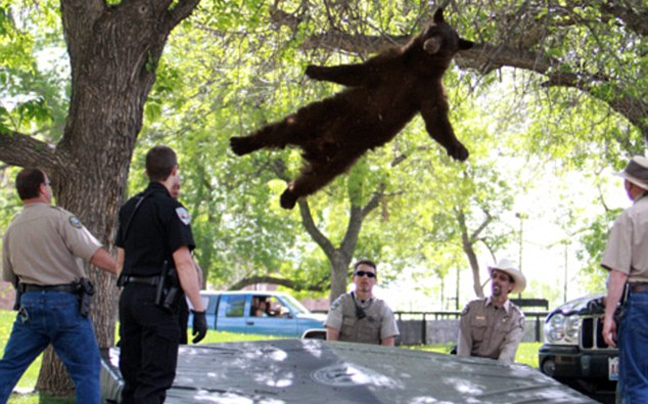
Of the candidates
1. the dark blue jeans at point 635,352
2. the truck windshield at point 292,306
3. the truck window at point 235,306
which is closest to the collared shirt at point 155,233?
the dark blue jeans at point 635,352

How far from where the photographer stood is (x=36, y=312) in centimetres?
514

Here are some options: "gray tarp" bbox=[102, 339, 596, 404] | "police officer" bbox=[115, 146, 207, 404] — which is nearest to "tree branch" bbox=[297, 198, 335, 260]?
"gray tarp" bbox=[102, 339, 596, 404]

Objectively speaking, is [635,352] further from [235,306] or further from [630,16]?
[235,306]

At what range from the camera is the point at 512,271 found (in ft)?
22.1

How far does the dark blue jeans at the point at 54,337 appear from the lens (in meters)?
5.10

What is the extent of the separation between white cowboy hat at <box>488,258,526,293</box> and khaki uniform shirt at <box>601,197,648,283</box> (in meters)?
1.90

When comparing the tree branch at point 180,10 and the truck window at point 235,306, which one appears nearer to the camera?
the tree branch at point 180,10

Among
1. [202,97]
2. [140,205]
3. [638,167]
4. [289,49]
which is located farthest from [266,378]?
[202,97]

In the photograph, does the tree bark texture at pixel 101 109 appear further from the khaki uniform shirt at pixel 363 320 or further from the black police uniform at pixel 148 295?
the black police uniform at pixel 148 295

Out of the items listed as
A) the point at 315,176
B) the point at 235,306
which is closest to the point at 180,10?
the point at 315,176

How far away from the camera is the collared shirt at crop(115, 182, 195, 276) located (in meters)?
4.38

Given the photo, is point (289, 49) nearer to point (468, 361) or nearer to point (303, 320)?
point (468, 361)

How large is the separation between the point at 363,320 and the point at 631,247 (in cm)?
279

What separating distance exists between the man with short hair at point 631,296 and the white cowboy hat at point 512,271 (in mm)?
1850
